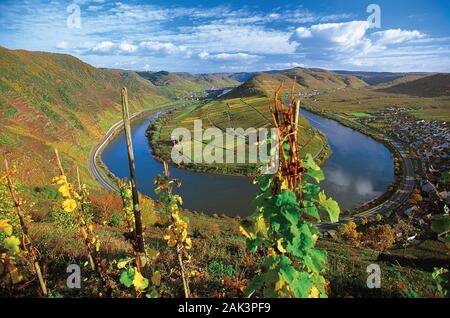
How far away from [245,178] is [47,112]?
173 ft

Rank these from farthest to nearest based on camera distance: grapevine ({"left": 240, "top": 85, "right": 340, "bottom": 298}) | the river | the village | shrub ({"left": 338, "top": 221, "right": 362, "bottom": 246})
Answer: the river → the village → shrub ({"left": 338, "top": 221, "right": 362, "bottom": 246}) → grapevine ({"left": 240, "top": 85, "right": 340, "bottom": 298})

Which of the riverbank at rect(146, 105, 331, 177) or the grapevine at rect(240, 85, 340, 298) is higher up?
the grapevine at rect(240, 85, 340, 298)

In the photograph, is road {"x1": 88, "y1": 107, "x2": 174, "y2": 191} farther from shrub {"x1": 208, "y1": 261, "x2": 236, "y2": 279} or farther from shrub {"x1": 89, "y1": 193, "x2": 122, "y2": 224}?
shrub {"x1": 208, "y1": 261, "x2": 236, "y2": 279}

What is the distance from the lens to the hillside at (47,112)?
4766 cm

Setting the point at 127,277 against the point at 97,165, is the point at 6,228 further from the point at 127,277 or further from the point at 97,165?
the point at 97,165

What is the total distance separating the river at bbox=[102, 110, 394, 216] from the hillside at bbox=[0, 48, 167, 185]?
926 cm

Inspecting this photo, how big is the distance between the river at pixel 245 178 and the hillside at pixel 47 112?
926 cm

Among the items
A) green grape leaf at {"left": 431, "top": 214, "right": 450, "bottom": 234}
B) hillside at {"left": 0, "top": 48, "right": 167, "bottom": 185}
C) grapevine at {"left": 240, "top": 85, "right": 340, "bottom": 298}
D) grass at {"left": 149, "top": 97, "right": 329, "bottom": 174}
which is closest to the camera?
grapevine at {"left": 240, "top": 85, "right": 340, "bottom": 298}

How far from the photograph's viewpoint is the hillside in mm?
47656

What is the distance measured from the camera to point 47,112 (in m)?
74.4

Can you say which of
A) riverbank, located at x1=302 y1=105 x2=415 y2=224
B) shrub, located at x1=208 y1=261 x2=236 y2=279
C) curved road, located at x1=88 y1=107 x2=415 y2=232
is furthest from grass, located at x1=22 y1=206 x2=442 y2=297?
riverbank, located at x1=302 y1=105 x2=415 y2=224

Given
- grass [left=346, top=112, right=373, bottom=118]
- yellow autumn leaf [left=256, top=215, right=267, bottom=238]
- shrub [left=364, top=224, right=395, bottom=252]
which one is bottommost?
shrub [left=364, top=224, right=395, bottom=252]
